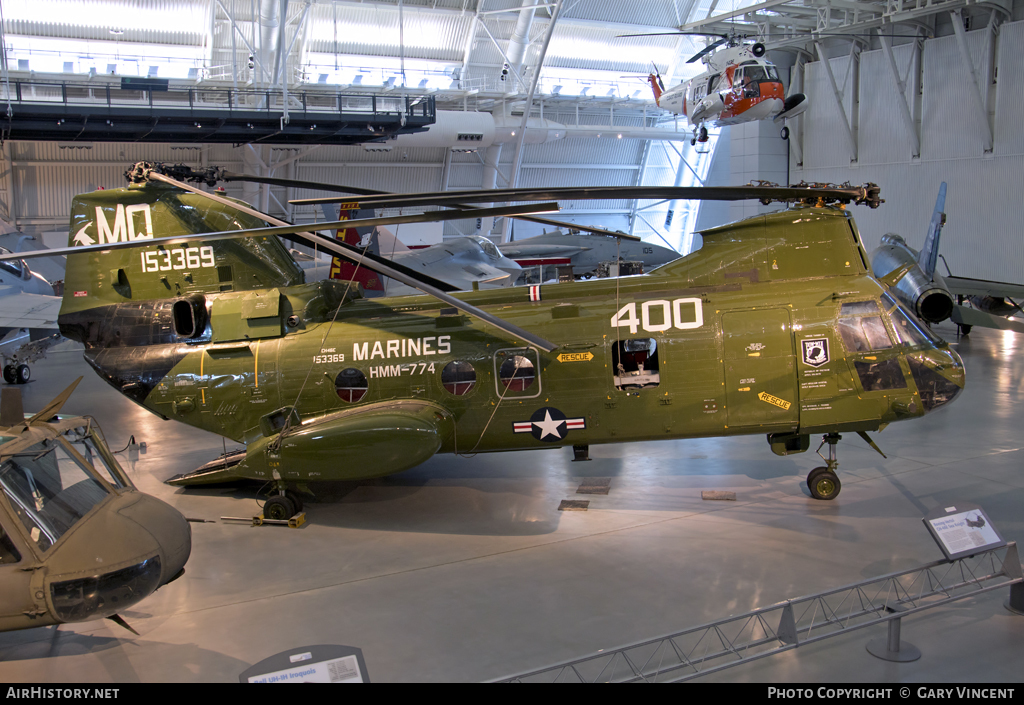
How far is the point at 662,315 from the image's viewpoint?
876 centimetres

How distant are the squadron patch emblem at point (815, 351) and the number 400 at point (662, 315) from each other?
119 cm

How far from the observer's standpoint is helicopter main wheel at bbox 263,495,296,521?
8.95 m

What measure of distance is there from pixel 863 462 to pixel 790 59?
2647 cm

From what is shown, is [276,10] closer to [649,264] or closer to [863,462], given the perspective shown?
[649,264]

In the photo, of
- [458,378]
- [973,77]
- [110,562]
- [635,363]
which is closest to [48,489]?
[110,562]

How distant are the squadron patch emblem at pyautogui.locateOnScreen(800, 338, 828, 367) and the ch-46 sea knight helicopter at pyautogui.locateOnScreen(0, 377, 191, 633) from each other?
651cm

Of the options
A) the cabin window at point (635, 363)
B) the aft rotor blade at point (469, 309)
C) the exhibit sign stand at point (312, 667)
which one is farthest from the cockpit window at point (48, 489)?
the cabin window at point (635, 363)

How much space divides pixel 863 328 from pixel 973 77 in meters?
20.1

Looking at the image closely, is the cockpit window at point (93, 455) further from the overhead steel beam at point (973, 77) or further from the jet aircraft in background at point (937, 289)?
the overhead steel beam at point (973, 77)

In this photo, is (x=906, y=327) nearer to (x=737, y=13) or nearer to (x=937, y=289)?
(x=937, y=289)

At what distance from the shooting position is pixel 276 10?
26.9m

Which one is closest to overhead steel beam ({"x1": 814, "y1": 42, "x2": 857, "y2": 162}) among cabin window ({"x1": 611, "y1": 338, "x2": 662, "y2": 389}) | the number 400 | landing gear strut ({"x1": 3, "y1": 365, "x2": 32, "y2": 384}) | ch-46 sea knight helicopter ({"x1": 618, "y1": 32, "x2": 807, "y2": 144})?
ch-46 sea knight helicopter ({"x1": 618, "y1": 32, "x2": 807, "y2": 144})

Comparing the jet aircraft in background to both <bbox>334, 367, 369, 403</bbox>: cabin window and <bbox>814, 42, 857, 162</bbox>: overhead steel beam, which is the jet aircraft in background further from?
<bbox>814, 42, 857, 162</bbox>: overhead steel beam
